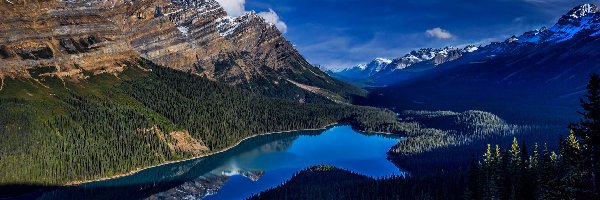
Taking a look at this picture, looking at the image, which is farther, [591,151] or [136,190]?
[136,190]

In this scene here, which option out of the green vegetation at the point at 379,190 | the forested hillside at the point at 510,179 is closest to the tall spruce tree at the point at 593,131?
the forested hillside at the point at 510,179

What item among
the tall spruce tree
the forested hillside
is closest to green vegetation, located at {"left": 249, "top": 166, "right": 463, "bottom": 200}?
the forested hillside

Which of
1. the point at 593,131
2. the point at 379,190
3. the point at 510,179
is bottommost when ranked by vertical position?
the point at 379,190

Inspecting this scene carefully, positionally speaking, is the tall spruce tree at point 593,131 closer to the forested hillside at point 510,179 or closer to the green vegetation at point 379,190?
the forested hillside at point 510,179

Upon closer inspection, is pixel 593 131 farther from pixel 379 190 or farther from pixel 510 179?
pixel 379 190

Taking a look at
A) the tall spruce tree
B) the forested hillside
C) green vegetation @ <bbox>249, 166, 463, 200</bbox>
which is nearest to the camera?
the tall spruce tree

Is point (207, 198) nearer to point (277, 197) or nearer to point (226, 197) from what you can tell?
point (226, 197)

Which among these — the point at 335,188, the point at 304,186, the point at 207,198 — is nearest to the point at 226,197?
the point at 207,198

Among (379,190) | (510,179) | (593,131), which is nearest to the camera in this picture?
(593,131)

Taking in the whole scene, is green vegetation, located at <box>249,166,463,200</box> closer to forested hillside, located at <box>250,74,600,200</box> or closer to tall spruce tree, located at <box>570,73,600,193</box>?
forested hillside, located at <box>250,74,600,200</box>

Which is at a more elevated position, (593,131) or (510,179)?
(593,131)

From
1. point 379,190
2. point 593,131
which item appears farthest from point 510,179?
point 593,131
